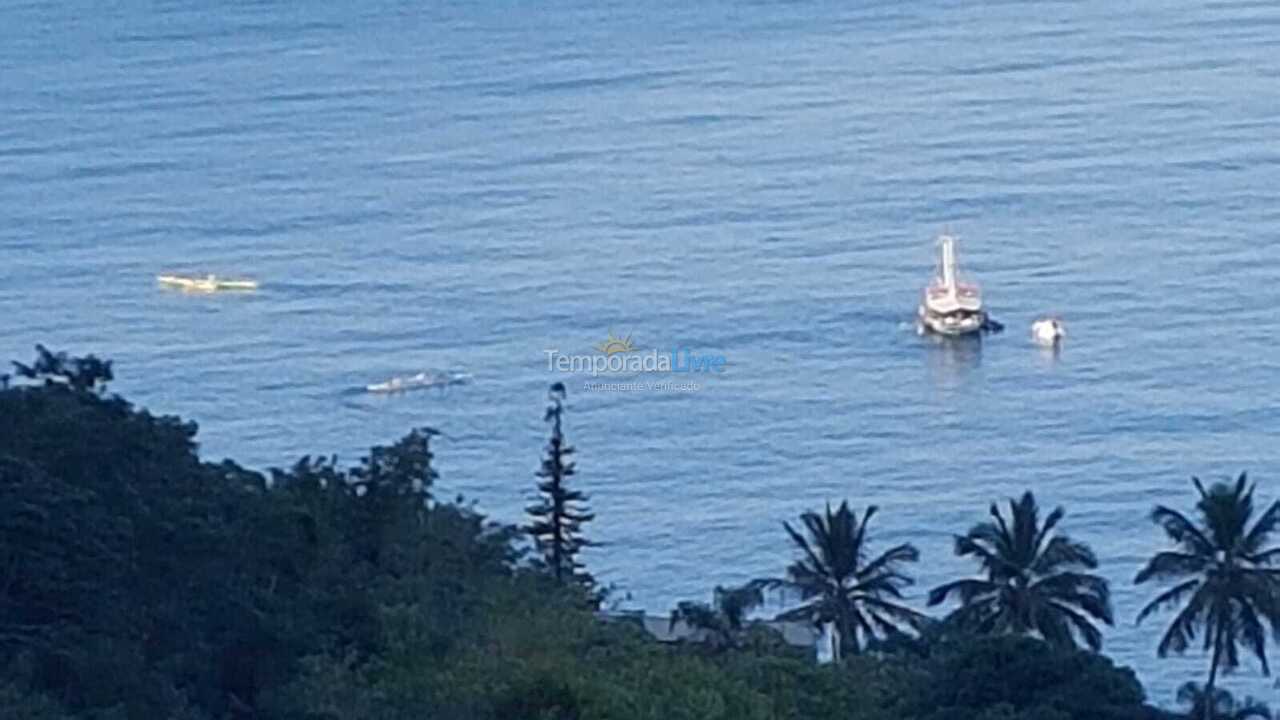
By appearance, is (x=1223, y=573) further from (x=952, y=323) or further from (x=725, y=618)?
(x=952, y=323)

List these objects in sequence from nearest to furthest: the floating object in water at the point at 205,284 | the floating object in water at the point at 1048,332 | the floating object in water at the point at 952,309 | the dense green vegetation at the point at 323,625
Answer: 1. the dense green vegetation at the point at 323,625
2. the floating object in water at the point at 1048,332
3. the floating object in water at the point at 952,309
4. the floating object in water at the point at 205,284

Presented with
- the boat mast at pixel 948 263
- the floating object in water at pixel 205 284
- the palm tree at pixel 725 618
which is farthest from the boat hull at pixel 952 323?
the palm tree at pixel 725 618

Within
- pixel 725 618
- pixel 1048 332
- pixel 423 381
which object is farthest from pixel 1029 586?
pixel 1048 332

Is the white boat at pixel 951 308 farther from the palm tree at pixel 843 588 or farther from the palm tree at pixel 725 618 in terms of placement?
the palm tree at pixel 843 588

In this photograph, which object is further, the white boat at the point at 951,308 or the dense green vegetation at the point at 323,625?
the white boat at the point at 951,308

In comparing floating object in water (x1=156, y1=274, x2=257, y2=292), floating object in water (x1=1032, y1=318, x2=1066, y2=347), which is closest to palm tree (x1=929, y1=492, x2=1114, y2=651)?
floating object in water (x1=1032, y1=318, x2=1066, y2=347)

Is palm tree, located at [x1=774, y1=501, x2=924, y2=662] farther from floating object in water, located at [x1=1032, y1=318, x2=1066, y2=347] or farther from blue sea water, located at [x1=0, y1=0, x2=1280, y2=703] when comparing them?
floating object in water, located at [x1=1032, y1=318, x2=1066, y2=347]
